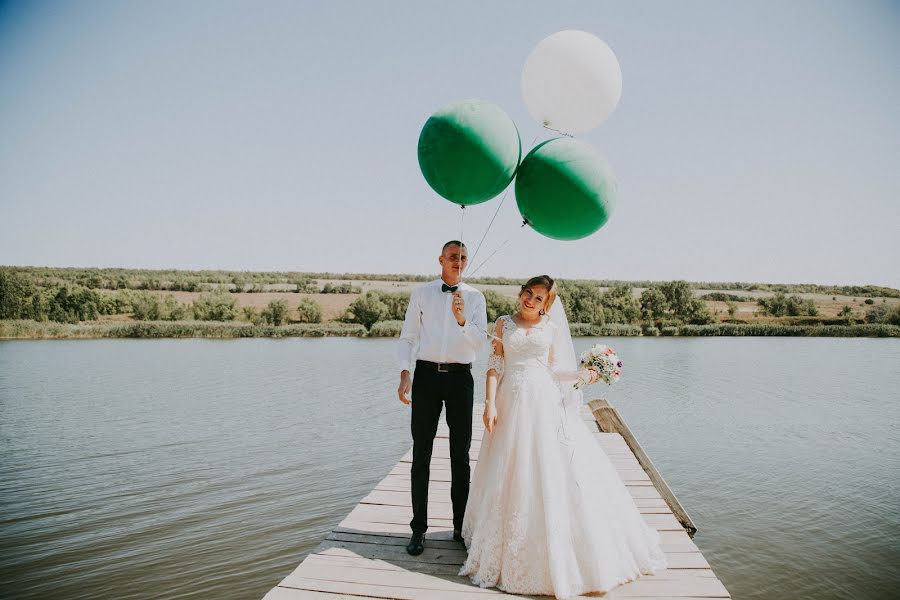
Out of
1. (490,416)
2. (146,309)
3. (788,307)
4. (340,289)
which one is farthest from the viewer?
(340,289)

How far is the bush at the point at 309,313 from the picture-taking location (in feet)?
131

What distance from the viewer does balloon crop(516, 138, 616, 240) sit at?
11.9 feet

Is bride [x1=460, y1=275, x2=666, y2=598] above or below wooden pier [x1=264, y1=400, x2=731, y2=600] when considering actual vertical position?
above

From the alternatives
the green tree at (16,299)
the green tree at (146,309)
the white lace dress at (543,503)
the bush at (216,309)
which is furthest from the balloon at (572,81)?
the green tree at (16,299)

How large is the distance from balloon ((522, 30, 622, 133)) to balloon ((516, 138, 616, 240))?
1.55ft

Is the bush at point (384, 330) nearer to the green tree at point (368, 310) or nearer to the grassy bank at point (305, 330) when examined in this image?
the grassy bank at point (305, 330)

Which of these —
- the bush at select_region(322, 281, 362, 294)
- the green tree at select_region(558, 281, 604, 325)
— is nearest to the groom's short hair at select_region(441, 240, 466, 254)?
the green tree at select_region(558, 281, 604, 325)

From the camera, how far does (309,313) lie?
1576 inches

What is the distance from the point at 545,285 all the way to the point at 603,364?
2.34ft

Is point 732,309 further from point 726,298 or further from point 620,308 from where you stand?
point 620,308

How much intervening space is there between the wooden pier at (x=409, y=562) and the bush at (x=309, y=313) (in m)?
35.5

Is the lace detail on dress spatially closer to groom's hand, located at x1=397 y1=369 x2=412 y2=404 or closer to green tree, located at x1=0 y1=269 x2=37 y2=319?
groom's hand, located at x1=397 y1=369 x2=412 y2=404

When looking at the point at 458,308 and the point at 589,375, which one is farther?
the point at 589,375

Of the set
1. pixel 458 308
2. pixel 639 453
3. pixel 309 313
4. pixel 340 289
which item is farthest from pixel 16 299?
pixel 458 308
